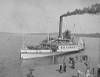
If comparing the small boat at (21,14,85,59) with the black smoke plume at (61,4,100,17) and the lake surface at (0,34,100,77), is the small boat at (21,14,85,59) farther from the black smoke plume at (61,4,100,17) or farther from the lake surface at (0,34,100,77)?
the black smoke plume at (61,4,100,17)

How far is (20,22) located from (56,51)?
442 cm

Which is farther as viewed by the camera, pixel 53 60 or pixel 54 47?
pixel 54 47

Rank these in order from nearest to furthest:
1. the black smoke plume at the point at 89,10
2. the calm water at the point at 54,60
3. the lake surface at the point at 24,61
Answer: the black smoke plume at the point at 89,10
the lake surface at the point at 24,61
the calm water at the point at 54,60

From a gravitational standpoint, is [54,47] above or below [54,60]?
above

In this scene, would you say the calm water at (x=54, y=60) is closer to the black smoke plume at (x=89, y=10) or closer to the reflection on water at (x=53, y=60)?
the reflection on water at (x=53, y=60)

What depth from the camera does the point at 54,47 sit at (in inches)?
404

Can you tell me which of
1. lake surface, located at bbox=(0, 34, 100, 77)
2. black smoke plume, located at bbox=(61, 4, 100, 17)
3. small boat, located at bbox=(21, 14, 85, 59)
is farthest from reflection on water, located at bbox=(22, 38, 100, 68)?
black smoke plume, located at bbox=(61, 4, 100, 17)

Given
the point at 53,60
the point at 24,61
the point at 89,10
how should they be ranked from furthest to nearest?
the point at 53,60
the point at 24,61
the point at 89,10

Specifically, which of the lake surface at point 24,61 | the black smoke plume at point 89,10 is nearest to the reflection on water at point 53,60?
the lake surface at point 24,61

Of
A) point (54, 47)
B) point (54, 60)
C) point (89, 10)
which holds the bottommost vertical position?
point (54, 60)

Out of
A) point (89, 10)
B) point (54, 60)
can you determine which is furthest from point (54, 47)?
point (89, 10)

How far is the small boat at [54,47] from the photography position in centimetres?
909

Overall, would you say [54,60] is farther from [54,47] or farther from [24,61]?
[24,61]

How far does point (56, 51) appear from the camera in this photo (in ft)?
32.5
